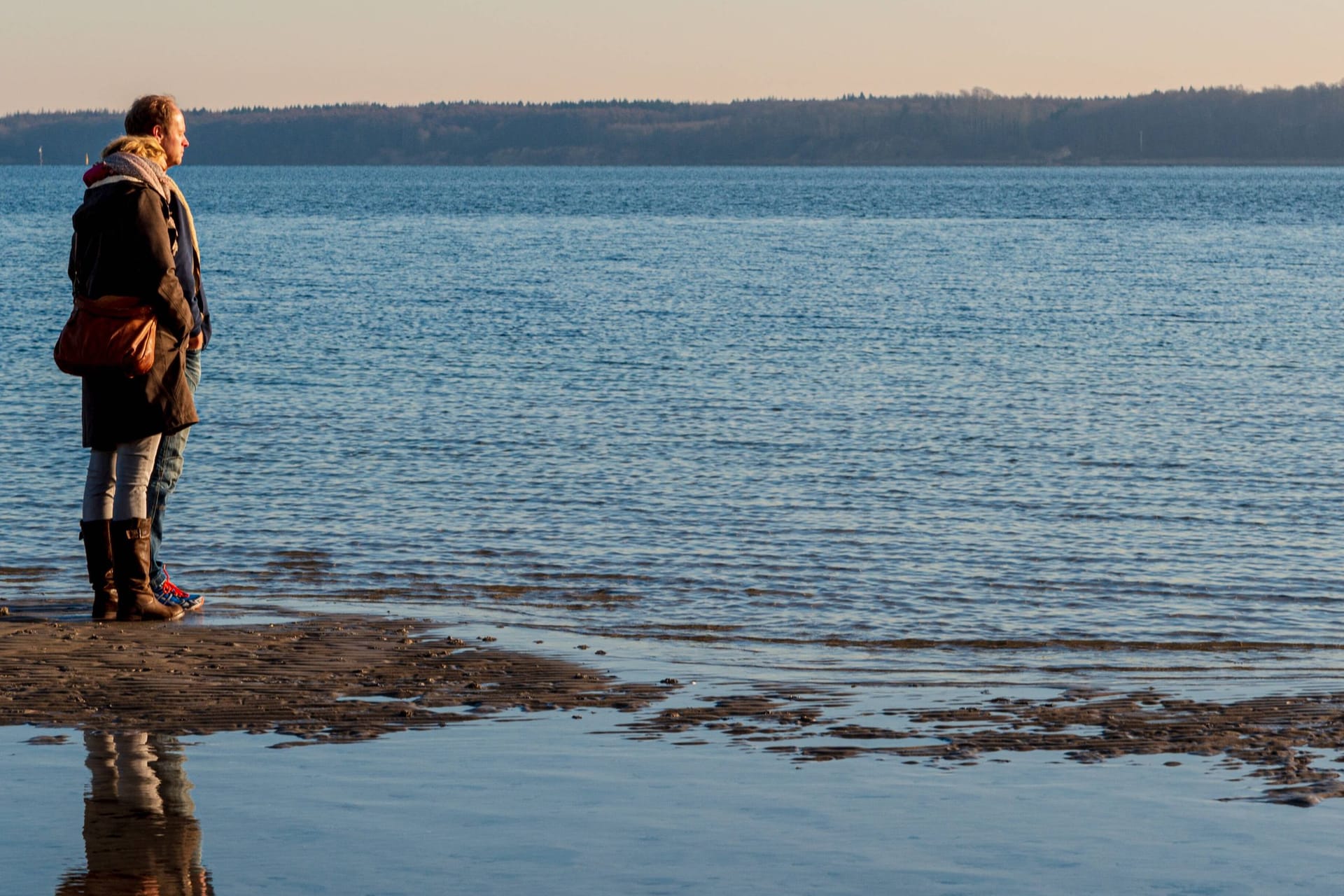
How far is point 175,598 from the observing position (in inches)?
265

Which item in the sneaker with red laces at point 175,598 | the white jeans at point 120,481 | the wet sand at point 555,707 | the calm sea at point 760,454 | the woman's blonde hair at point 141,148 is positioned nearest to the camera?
the wet sand at point 555,707

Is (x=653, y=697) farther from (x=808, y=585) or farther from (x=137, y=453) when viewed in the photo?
(x=808, y=585)

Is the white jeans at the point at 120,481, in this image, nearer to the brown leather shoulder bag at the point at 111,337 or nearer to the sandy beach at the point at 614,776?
the brown leather shoulder bag at the point at 111,337

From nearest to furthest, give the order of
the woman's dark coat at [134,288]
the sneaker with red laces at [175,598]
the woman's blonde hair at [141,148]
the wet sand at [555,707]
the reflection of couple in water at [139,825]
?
the reflection of couple in water at [139,825] → the wet sand at [555,707] → the woman's dark coat at [134,288] → the woman's blonde hair at [141,148] → the sneaker with red laces at [175,598]

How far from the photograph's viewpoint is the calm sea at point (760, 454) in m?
8.30

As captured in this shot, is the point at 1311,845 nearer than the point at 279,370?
Yes

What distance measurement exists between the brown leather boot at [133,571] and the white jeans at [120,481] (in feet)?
0.16

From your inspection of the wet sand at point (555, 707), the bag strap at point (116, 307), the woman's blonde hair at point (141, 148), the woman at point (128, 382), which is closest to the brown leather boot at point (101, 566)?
the woman at point (128, 382)

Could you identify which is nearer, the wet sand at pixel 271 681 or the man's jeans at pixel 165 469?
the wet sand at pixel 271 681

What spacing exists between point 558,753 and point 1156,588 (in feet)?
16.1

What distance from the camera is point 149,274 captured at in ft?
19.3

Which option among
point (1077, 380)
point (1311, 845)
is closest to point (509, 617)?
point (1311, 845)

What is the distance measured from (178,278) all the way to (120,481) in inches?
33.6

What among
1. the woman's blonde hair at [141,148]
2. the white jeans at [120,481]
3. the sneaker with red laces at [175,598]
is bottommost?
the sneaker with red laces at [175,598]
